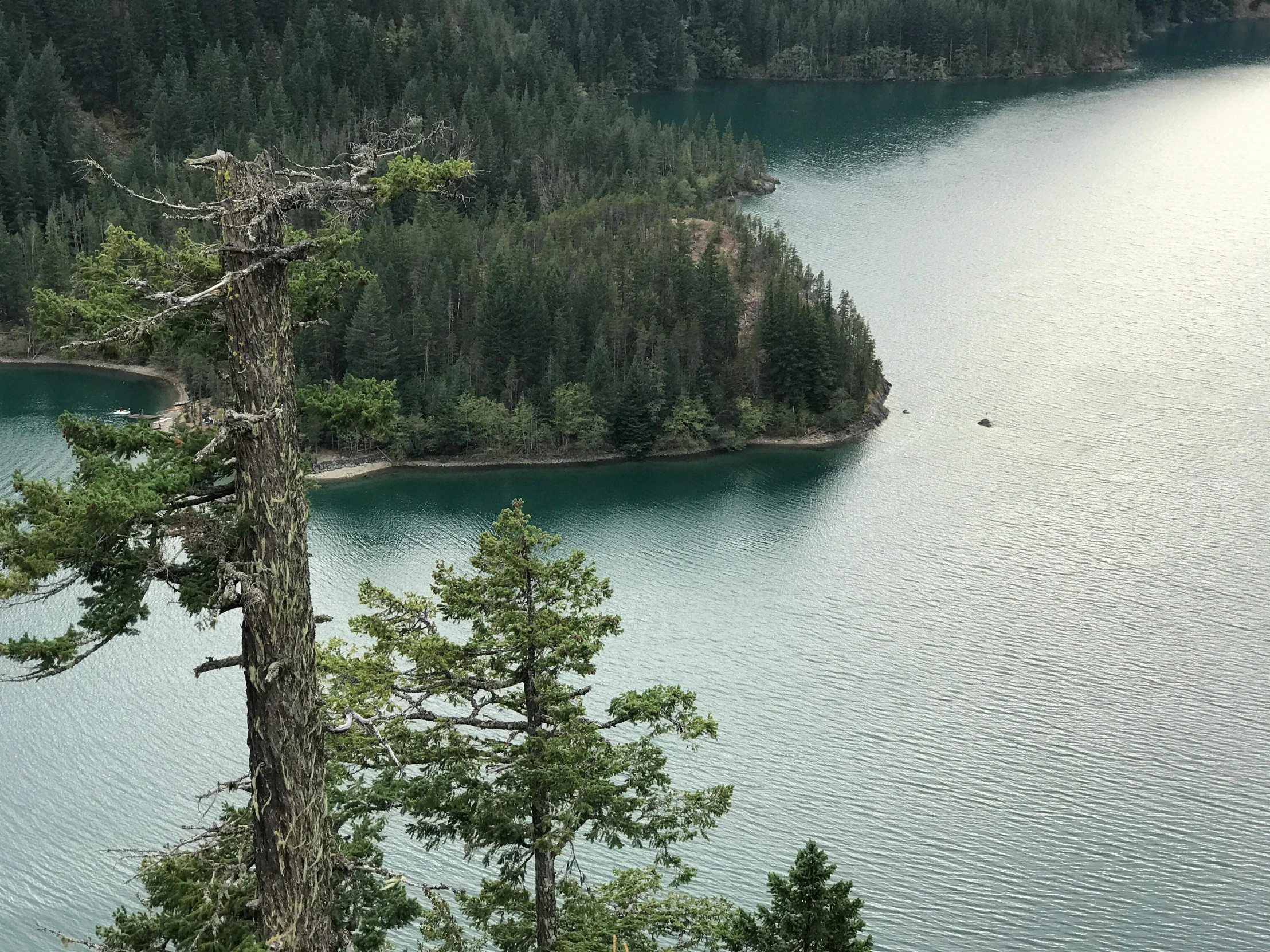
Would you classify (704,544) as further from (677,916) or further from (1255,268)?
(1255,268)

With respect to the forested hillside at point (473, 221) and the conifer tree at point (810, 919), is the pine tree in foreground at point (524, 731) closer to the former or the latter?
the conifer tree at point (810, 919)

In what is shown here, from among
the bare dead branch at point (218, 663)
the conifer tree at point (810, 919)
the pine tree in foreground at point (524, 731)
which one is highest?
the bare dead branch at point (218, 663)

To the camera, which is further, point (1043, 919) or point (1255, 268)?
point (1255, 268)

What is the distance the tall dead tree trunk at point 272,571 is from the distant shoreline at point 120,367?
69.7 metres

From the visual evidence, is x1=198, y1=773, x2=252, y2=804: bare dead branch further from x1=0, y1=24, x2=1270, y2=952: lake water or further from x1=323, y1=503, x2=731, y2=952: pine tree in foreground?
x1=0, y1=24, x2=1270, y2=952: lake water

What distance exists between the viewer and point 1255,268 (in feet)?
299

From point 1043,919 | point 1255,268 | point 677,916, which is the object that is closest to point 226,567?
point 677,916

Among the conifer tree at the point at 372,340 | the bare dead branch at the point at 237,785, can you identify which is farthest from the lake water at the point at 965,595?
the bare dead branch at the point at 237,785

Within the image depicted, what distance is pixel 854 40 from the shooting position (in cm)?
15675

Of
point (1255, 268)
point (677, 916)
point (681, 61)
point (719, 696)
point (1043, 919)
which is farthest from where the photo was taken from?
point (681, 61)

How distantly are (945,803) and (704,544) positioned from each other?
2103 centimetres

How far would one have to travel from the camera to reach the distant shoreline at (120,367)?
78.8 m

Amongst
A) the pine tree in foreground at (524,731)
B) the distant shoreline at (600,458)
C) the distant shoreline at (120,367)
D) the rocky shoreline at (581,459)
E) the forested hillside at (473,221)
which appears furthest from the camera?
the distant shoreline at (120,367)

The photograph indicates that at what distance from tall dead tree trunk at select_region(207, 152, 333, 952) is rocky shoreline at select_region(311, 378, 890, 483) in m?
59.6
